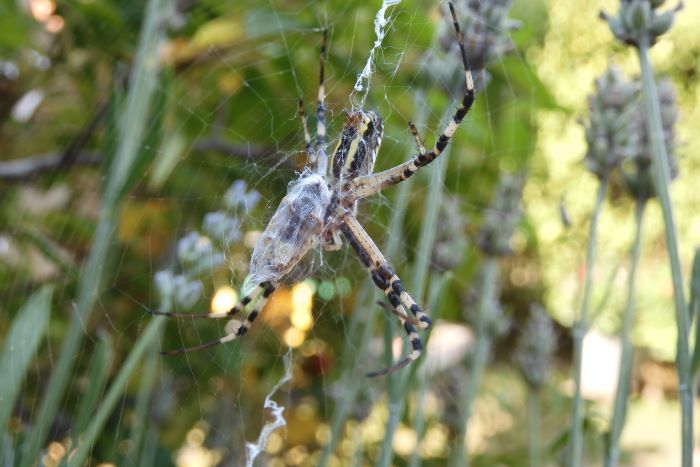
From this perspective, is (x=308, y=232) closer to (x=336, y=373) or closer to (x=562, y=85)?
(x=336, y=373)

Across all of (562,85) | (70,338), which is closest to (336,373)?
(70,338)

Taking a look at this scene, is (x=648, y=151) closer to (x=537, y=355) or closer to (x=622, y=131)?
(x=622, y=131)

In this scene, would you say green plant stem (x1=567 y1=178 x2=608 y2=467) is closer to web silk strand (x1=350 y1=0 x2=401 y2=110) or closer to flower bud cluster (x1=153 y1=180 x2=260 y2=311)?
web silk strand (x1=350 y1=0 x2=401 y2=110)

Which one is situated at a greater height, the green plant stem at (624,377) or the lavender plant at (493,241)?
the lavender plant at (493,241)

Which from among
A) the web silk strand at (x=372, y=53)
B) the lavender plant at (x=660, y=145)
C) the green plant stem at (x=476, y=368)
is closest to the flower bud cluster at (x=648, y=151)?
the lavender plant at (x=660, y=145)

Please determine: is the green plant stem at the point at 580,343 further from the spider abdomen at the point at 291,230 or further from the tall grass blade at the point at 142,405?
the tall grass blade at the point at 142,405

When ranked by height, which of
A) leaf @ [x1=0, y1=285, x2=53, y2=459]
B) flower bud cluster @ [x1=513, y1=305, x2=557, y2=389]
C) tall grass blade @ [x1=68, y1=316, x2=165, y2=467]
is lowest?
tall grass blade @ [x1=68, y1=316, x2=165, y2=467]

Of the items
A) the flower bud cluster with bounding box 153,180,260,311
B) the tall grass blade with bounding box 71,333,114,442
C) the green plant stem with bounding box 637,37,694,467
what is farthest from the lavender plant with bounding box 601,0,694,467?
the tall grass blade with bounding box 71,333,114,442
